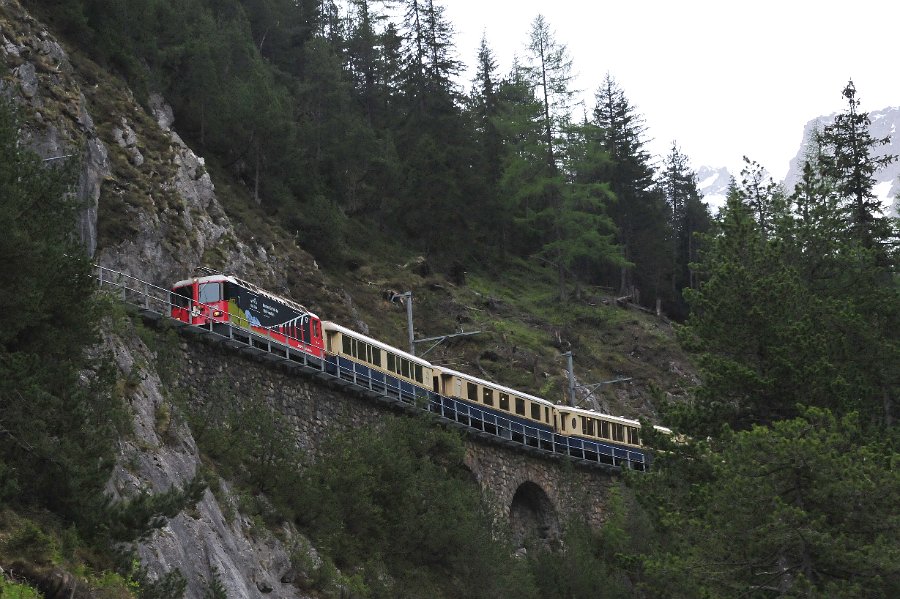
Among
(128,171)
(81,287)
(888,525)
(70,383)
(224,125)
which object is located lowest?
(888,525)

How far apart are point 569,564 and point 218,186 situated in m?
22.9

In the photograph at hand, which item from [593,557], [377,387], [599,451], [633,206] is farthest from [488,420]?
[633,206]

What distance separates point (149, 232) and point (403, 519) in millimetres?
12001

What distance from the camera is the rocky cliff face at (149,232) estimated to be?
26531 mm

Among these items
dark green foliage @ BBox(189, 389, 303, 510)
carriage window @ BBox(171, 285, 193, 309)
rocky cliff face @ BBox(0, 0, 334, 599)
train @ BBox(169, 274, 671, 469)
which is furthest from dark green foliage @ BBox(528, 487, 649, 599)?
carriage window @ BBox(171, 285, 193, 309)

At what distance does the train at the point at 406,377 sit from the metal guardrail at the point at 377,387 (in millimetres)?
46

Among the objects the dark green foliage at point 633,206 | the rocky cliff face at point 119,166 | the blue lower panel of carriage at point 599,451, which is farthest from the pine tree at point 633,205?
the rocky cliff face at point 119,166

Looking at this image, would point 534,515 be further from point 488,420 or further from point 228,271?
point 228,271

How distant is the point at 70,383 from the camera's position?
2184cm

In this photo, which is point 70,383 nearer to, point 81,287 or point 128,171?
point 81,287

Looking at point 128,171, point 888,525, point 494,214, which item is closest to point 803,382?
point 888,525

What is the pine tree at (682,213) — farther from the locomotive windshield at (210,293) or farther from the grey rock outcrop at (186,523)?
the grey rock outcrop at (186,523)

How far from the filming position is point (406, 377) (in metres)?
44.5

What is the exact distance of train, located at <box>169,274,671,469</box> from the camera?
3762 cm
